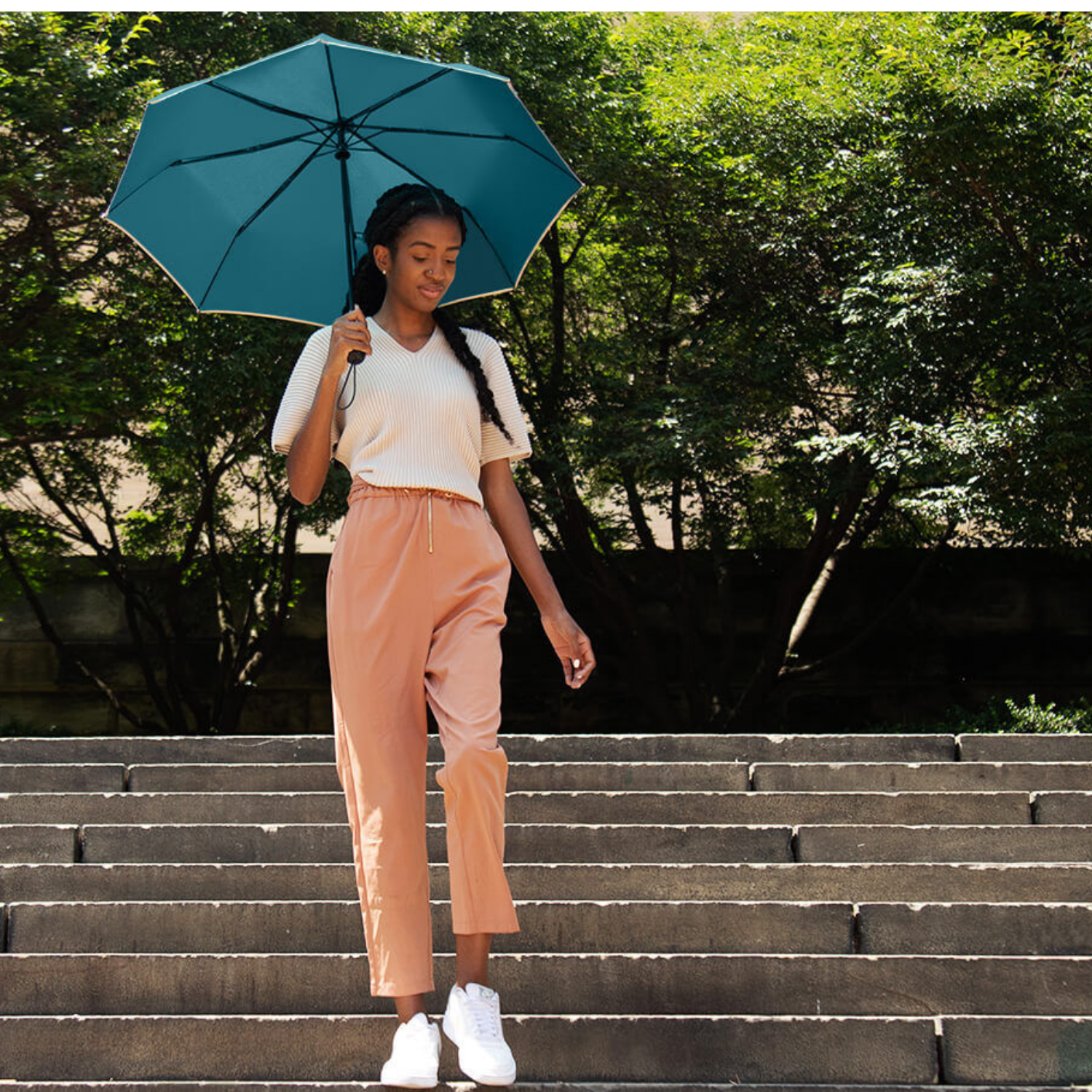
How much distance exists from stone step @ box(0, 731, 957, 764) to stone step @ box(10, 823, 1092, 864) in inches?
43.1

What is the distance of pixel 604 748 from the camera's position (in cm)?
587

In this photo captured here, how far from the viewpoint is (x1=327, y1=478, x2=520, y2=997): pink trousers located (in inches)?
103

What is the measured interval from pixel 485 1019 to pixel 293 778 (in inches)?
122

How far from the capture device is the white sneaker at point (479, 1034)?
8.27 feet

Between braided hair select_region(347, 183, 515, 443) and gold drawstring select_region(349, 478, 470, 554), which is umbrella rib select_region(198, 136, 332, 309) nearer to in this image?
braided hair select_region(347, 183, 515, 443)

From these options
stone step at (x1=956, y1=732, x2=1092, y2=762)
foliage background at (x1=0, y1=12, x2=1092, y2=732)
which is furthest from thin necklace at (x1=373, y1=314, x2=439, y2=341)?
foliage background at (x1=0, y1=12, x2=1092, y2=732)

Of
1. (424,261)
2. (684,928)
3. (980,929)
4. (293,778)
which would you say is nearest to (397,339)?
(424,261)

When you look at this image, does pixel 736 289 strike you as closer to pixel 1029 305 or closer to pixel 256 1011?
pixel 1029 305

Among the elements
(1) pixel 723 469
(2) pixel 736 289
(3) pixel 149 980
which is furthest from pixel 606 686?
(3) pixel 149 980

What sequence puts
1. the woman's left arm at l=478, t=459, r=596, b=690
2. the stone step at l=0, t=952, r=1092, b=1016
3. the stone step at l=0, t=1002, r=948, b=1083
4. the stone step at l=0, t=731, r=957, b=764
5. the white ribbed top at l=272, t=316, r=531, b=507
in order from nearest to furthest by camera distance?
1. the white ribbed top at l=272, t=316, r=531, b=507
2. the woman's left arm at l=478, t=459, r=596, b=690
3. the stone step at l=0, t=1002, r=948, b=1083
4. the stone step at l=0, t=952, r=1092, b=1016
5. the stone step at l=0, t=731, r=957, b=764

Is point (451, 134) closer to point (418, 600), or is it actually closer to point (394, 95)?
point (394, 95)

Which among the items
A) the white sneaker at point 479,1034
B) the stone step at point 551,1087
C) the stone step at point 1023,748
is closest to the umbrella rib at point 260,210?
the white sneaker at point 479,1034

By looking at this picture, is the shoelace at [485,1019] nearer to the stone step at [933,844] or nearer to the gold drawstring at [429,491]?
the gold drawstring at [429,491]

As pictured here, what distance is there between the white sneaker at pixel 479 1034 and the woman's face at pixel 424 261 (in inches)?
58.6
